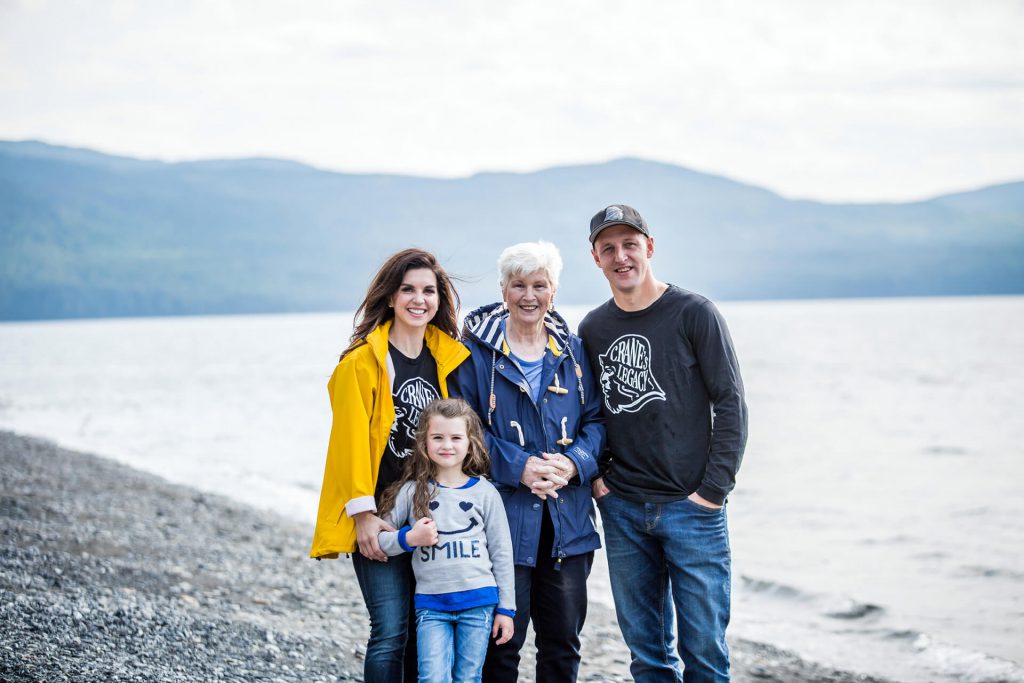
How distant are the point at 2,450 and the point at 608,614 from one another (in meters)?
13.7

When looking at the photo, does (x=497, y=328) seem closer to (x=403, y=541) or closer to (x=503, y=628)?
(x=403, y=541)

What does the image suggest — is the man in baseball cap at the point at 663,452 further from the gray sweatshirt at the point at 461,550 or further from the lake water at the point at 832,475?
the lake water at the point at 832,475

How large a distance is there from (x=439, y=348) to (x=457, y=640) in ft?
4.74

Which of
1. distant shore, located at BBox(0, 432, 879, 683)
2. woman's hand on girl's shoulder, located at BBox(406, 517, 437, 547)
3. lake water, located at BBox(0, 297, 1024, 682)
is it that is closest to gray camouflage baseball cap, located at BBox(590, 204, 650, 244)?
woman's hand on girl's shoulder, located at BBox(406, 517, 437, 547)

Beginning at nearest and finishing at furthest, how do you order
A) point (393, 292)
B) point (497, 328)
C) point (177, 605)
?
point (393, 292)
point (497, 328)
point (177, 605)

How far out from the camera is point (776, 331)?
114875 millimetres

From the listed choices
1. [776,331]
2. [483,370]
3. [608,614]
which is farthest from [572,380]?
[776,331]

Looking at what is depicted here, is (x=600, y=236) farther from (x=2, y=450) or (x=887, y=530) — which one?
(x=2, y=450)

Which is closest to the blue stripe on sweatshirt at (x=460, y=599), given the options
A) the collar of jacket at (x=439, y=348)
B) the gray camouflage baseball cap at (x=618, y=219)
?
the collar of jacket at (x=439, y=348)

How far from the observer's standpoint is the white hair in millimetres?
4641

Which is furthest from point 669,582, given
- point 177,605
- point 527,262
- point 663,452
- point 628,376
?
point 177,605

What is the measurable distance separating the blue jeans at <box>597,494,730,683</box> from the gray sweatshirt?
0.64 meters

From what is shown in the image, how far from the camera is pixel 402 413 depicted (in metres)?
4.52

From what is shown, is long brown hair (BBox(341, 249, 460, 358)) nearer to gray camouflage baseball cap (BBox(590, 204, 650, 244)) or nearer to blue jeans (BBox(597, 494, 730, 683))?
gray camouflage baseball cap (BBox(590, 204, 650, 244))
